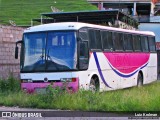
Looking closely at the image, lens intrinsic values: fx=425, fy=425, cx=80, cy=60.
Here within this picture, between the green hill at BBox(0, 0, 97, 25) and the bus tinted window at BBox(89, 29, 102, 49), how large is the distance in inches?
929

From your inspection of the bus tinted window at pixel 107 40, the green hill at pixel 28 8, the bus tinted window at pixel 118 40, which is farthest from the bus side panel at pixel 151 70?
the green hill at pixel 28 8

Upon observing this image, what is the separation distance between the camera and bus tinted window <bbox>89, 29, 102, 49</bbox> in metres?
16.4

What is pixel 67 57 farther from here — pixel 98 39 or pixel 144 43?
pixel 144 43

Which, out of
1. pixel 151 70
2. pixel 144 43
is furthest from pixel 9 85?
pixel 151 70

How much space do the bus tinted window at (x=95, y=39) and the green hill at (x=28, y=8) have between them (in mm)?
23587

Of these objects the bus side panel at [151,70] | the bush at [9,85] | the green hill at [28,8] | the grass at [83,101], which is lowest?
the grass at [83,101]

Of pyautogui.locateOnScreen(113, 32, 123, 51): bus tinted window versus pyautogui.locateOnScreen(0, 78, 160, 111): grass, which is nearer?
pyautogui.locateOnScreen(0, 78, 160, 111): grass

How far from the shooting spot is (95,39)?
1673cm

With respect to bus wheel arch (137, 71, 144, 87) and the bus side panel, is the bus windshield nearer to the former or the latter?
bus wheel arch (137, 71, 144, 87)

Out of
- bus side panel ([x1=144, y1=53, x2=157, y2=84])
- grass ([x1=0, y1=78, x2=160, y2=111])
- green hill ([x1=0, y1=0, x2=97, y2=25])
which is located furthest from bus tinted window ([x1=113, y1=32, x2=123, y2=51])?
green hill ([x1=0, y1=0, x2=97, y2=25])

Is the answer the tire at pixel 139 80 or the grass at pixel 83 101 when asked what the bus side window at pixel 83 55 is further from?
the tire at pixel 139 80

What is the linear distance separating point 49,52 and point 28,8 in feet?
126

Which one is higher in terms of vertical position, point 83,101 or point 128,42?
point 128,42

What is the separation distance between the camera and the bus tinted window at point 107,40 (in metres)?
17.5
